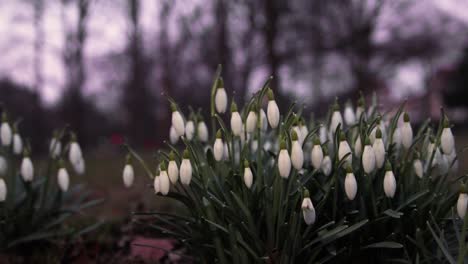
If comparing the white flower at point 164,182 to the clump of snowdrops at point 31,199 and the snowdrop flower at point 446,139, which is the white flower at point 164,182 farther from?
the snowdrop flower at point 446,139

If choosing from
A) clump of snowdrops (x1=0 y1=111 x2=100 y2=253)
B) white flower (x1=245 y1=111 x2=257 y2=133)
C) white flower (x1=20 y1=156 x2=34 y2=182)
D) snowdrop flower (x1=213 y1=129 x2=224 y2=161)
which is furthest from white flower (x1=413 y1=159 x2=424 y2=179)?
white flower (x1=20 y1=156 x2=34 y2=182)

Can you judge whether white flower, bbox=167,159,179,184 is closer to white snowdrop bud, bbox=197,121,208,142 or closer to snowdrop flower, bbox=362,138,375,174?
white snowdrop bud, bbox=197,121,208,142

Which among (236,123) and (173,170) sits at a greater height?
(236,123)

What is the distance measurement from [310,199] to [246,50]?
11.4 meters

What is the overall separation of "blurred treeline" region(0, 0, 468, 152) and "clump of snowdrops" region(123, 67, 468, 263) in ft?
23.9

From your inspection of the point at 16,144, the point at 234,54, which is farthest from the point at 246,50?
the point at 16,144

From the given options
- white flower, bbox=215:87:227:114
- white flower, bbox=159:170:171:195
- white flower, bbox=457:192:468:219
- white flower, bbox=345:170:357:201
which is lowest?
Result: white flower, bbox=457:192:468:219

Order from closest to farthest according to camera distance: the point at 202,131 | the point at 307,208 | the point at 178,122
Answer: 1. the point at 307,208
2. the point at 178,122
3. the point at 202,131

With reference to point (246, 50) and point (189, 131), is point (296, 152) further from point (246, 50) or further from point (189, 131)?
point (246, 50)

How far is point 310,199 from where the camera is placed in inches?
73.0

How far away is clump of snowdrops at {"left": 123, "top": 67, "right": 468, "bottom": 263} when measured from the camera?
1.80 m

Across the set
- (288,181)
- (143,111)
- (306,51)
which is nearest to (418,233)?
(288,181)

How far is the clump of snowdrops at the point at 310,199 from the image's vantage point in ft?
5.91

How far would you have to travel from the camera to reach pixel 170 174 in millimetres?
1854
